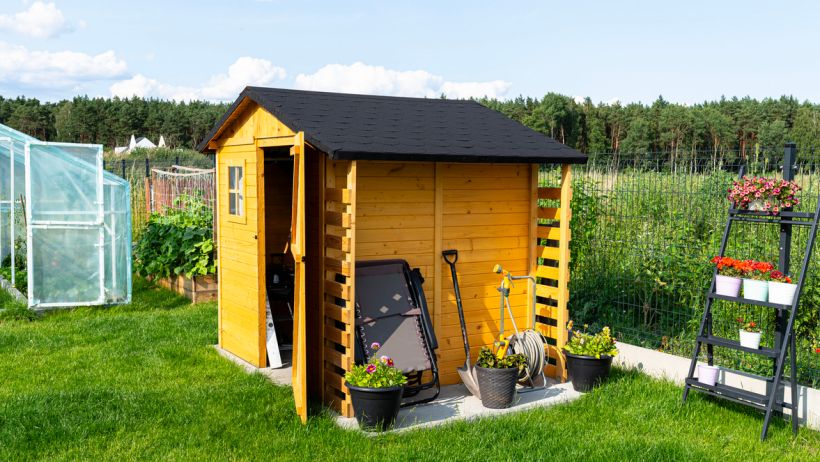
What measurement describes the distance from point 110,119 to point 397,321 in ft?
182

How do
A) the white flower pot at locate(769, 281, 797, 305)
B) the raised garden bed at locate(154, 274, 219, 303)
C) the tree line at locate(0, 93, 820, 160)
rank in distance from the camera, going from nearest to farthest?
the white flower pot at locate(769, 281, 797, 305), the raised garden bed at locate(154, 274, 219, 303), the tree line at locate(0, 93, 820, 160)

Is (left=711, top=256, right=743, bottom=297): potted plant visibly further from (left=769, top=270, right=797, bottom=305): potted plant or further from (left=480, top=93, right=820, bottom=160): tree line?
(left=480, top=93, right=820, bottom=160): tree line

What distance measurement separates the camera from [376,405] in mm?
4559

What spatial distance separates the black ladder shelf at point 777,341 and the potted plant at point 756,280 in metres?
0.06

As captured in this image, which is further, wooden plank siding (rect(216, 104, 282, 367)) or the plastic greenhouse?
the plastic greenhouse

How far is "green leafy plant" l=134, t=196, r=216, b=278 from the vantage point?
9.13 meters

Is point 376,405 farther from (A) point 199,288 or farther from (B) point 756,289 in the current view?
(A) point 199,288

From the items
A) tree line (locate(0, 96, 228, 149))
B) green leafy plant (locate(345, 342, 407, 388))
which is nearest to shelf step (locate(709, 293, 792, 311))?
green leafy plant (locate(345, 342, 407, 388))

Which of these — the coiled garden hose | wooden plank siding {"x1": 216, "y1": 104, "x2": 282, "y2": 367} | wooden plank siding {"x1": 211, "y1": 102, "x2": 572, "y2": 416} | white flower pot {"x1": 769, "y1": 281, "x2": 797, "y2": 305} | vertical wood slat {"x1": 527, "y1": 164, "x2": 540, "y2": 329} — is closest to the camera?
white flower pot {"x1": 769, "y1": 281, "x2": 797, "y2": 305}

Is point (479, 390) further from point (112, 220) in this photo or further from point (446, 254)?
point (112, 220)

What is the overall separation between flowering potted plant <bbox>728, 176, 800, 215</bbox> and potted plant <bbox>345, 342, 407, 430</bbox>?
2.76m

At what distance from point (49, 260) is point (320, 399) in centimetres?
478

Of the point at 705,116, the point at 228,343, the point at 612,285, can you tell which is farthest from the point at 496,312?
the point at 705,116

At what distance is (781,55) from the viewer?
9086 mm
